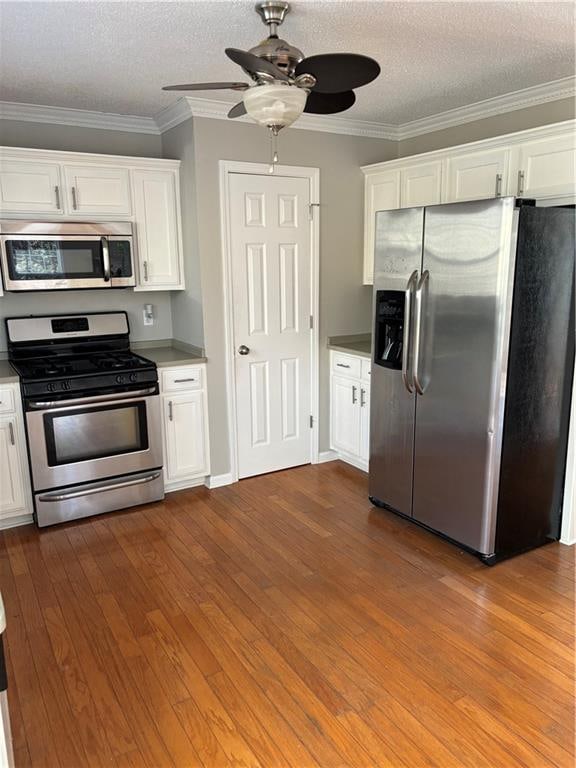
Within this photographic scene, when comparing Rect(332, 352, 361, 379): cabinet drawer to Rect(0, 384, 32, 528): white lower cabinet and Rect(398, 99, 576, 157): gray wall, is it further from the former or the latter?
Rect(0, 384, 32, 528): white lower cabinet

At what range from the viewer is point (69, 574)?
293 centimetres

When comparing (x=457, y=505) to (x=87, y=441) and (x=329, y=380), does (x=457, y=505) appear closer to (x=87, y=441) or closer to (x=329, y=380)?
(x=329, y=380)

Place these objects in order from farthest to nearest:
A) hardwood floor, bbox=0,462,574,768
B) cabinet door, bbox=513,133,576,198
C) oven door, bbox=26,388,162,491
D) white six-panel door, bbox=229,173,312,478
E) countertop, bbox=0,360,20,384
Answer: white six-panel door, bbox=229,173,312,478 < oven door, bbox=26,388,162,491 < countertop, bbox=0,360,20,384 < cabinet door, bbox=513,133,576,198 < hardwood floor, bbox=0,462,574,768

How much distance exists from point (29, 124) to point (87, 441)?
207 centimetres

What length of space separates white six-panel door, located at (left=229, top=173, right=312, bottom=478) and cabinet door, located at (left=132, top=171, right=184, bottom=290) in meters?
0.42

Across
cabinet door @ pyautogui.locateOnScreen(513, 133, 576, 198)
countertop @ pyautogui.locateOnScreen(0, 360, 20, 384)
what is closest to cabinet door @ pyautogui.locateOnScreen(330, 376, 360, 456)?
cabinet door @ pyautogui.locateOnScreen(513, 133, 576, 198)

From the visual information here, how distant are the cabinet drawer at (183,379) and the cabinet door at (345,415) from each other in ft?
3.53

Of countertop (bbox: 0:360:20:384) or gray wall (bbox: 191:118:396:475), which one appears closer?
countertop (bbox: 0:360:20:384)

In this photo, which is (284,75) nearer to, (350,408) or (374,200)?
(374,200)

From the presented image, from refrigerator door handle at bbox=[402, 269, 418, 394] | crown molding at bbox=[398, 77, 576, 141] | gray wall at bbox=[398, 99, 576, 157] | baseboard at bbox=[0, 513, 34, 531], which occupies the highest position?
crown molding at bbox=[398, 77, 576, 141]

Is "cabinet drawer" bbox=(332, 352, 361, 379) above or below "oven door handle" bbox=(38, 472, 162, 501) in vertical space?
above

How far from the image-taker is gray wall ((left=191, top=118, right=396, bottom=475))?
365cm

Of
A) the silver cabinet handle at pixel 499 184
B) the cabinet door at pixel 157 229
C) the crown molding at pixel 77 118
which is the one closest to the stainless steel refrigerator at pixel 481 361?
the silver cabinet handle at pixel 499 184

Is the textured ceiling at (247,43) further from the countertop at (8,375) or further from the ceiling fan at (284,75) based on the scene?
the countertop at (8,375)
